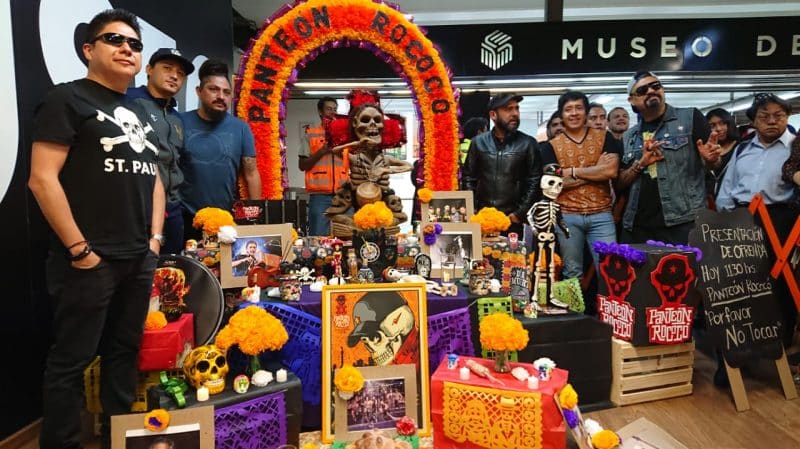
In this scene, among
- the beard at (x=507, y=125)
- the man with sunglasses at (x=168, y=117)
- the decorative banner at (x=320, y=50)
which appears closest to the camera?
the man with sunglasses at (x=168, y=117)

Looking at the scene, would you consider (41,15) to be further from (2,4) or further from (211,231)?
(211,231)

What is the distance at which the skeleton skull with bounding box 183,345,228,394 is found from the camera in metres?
1.87

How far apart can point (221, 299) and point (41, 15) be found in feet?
5.79

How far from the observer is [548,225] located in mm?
2580

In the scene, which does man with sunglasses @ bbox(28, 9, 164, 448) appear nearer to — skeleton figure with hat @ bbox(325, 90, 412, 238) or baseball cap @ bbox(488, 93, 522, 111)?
skeleton figure with hat @ bbox(325, 90, 412, 238)

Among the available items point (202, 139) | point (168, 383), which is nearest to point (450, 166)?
point (202, 139)

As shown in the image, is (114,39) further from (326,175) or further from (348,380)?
(326,175)

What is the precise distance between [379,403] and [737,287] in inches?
87.9

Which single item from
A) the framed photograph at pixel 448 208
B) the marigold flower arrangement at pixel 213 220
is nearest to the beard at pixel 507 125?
the framed photograph at pixel 448 208

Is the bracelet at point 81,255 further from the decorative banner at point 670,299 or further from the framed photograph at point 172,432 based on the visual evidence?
the decorative banner at point 670,299

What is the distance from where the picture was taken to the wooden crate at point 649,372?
253 centimetres

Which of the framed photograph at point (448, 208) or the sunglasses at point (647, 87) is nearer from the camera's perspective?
the framed photograph at point (448, 208)

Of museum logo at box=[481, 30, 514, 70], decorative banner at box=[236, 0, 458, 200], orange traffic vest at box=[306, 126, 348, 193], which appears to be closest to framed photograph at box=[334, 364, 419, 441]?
decorative banner at box=[236, 0, 458, 200]

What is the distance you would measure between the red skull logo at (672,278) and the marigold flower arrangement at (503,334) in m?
1.11
